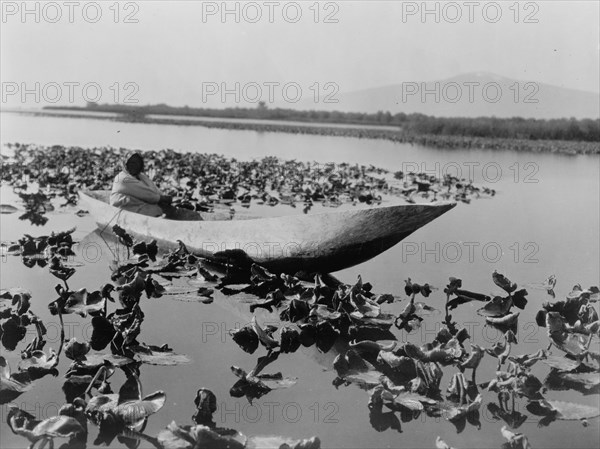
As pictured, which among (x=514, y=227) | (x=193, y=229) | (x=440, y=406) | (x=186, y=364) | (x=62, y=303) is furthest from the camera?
(x=514, y=227)

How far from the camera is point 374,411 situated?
3.77 metres

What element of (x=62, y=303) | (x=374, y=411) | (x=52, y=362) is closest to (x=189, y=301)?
(x=62, y=303)

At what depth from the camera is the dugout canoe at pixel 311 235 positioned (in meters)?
5.35

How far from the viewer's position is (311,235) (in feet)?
19.0

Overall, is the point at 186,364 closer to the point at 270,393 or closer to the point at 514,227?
the point at 270,393

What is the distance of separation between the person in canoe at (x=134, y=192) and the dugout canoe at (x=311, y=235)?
1.10 metres

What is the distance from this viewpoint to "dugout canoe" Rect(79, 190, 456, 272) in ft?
17.5

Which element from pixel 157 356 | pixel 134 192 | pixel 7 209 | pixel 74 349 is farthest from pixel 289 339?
pixel 7 209

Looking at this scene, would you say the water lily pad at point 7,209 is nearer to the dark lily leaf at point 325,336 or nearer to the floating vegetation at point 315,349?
the floating vegetation at point 315,349

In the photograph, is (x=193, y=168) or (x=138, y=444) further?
(x=193, y=168)

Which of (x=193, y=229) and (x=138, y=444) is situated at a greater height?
(x=193, y=229)

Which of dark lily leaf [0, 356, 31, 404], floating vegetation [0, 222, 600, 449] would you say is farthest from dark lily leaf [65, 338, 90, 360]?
dark lily leaf [0, 356, 31, 404]

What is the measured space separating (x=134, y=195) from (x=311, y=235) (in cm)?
312

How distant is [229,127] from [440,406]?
122ft
